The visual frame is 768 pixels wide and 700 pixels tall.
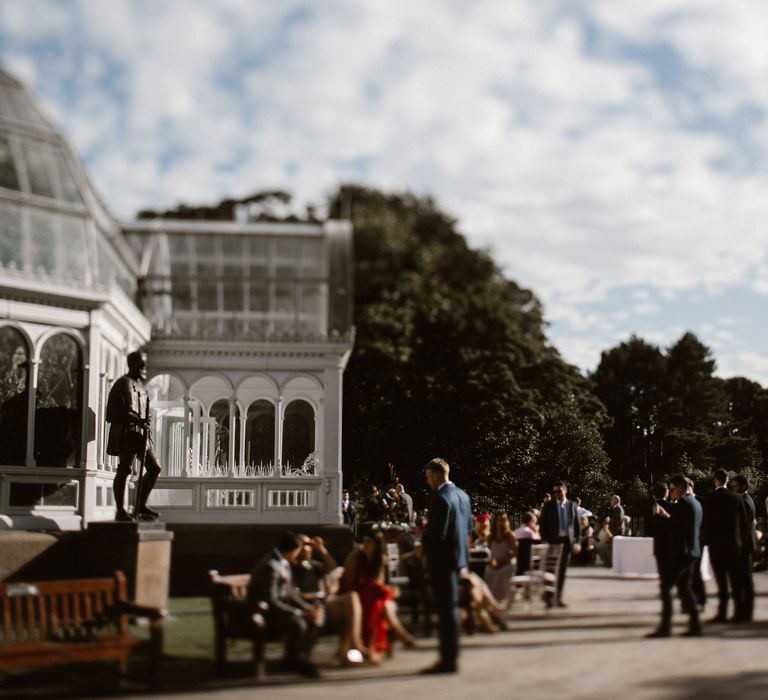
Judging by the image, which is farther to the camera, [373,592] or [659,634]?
[659,634]

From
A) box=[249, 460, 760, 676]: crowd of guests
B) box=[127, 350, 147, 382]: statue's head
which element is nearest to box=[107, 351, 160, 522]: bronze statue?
box=[127, 350, 147, 382]: statue's head

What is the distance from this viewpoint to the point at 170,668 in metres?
10.6

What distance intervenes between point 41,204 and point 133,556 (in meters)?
6.28

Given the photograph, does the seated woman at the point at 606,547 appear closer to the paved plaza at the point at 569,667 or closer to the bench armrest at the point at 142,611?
the paved plaza at the point at 569,667

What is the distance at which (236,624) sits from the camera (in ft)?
34.8

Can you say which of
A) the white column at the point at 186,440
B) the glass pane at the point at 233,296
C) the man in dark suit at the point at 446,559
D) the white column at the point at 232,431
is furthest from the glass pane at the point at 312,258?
the man in dark suit at the point at 446,559

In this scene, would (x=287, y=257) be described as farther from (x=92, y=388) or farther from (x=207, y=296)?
(x=92, y=388)

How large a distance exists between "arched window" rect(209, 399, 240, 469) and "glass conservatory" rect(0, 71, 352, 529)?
0.02 meters

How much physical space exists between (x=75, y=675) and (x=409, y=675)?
115 inches

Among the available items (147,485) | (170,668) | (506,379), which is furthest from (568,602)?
(506,379)

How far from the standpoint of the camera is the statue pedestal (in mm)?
13492

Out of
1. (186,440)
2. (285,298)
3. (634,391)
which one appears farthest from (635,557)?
(634,391)

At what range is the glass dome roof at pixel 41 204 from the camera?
16.8 m

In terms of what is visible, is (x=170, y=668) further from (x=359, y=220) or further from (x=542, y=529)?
(x=359, y=220)
